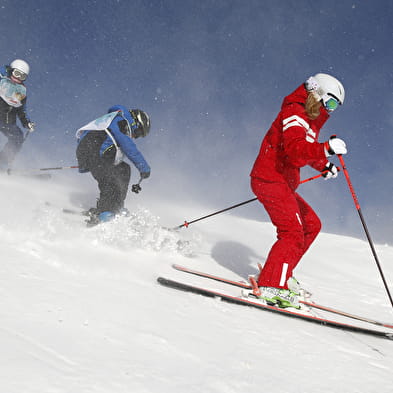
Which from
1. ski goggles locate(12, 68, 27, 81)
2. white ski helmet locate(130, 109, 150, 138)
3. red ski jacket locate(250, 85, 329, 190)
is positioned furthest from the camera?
ski goggles locate(12, 68, 27, 81)

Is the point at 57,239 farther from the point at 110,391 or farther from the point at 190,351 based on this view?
the point at 110,391

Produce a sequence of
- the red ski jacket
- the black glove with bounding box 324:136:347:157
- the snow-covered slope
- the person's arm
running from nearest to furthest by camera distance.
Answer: the snow-covered slope < the black glove with bounding box 324:136:347:157 < the red ski jacket < the person's arm

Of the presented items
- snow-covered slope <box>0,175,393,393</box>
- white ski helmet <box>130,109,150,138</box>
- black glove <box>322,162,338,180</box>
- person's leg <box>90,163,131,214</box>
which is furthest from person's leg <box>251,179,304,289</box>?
white ski helmet <box>130,109,150,138</box>

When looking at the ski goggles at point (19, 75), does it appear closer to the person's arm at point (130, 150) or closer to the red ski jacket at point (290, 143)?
the person's arm at point (130, 150)

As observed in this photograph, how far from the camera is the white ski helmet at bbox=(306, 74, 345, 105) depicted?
368 centimetres

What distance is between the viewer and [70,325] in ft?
5.42

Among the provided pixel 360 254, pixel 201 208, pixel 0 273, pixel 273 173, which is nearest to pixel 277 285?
pixel 273 173

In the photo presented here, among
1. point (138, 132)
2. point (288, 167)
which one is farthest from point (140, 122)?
point (288, 167)

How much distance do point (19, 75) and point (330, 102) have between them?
7127 millimetres

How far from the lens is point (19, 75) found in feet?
26.1

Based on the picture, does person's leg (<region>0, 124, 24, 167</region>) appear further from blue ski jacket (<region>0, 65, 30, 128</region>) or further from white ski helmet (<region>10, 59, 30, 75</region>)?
white ski helmet (<region>10, 59, 30, 75</region>)

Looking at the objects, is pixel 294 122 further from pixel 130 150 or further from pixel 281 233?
pixel 130 150

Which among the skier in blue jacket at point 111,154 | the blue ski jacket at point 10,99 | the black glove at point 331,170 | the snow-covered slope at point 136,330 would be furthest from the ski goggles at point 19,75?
the black glove at point 331,170

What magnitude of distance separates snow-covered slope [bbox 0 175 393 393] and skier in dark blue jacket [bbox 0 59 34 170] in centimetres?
456
